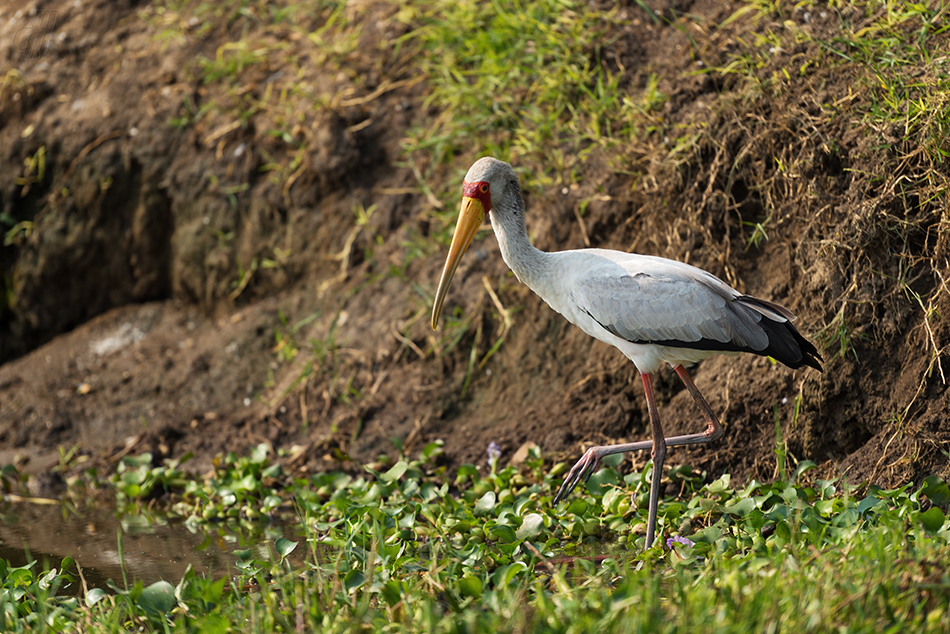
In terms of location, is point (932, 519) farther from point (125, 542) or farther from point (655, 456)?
point (125, 542)

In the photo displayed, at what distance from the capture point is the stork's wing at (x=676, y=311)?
12.8 ft

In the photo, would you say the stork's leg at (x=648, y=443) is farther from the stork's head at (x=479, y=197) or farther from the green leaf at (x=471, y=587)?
the green leaf at (x=471, y=587)

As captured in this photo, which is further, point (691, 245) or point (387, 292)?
point (387, 292)

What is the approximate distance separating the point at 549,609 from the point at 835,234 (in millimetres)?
2625

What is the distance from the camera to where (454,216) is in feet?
19.3

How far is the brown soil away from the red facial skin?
3.97 feet

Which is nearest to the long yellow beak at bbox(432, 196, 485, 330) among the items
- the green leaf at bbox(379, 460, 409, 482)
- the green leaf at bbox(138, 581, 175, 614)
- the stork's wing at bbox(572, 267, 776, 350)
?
the stork's wing at bbox(572, 267, 776, 350)

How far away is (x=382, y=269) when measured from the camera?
6.23 m

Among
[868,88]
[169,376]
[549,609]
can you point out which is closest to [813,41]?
[868,88]

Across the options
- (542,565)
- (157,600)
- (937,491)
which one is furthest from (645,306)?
(157,600)

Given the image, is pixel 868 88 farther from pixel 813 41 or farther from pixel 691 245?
pixel 691 245

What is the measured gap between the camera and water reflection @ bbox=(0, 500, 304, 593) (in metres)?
4.07

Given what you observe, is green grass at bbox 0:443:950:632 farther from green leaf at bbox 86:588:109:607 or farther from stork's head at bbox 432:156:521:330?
stork's head at bbox 432:156:521:330

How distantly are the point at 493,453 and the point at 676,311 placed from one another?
5.03ft
